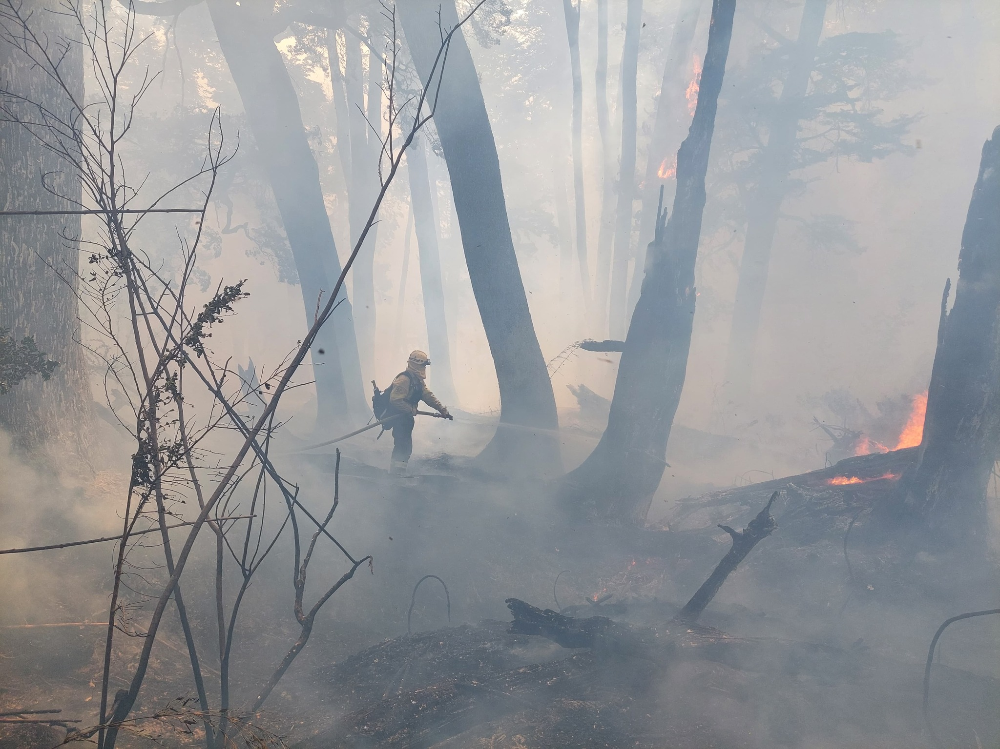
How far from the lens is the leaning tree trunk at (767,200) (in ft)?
53.8

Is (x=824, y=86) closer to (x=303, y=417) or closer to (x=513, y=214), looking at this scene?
(x=513, y=214)

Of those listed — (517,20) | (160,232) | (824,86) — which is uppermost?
(517,20)

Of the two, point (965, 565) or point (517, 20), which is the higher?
point (517, 20)

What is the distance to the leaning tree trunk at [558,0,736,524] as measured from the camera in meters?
8.70

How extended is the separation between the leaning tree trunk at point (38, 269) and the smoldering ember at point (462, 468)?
4cm

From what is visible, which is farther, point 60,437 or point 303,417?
point 303,417

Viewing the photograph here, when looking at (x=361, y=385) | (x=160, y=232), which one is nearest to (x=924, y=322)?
(x=361, y=385)

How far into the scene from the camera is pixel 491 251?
943cm

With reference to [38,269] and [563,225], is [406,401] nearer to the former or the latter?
[38,269]

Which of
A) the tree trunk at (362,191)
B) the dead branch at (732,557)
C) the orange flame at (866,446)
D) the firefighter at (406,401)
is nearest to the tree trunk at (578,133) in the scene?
the tree trunk at (362,191)

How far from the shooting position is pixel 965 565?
684cm

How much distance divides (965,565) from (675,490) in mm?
4508

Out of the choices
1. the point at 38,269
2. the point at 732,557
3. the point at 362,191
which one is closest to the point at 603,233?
the point at 362,191

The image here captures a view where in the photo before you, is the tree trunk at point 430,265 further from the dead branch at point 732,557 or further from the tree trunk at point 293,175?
the dead branch at point 732,557
